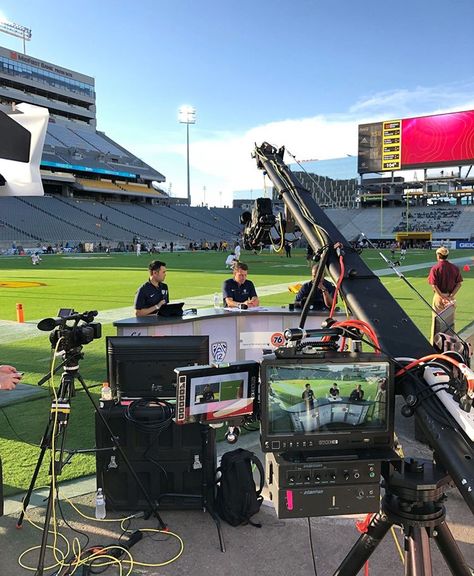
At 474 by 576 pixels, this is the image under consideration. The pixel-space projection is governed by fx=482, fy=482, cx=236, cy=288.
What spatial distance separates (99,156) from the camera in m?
78.6

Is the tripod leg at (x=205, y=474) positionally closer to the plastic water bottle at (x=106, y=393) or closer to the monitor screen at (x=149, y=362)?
the monitor screen at (x=149, y=362)

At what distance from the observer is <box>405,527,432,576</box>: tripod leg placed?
79.8 inches

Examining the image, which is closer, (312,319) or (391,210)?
(312,319)

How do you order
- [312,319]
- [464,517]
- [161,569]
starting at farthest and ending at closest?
[312,319], [464,517], [161,569]

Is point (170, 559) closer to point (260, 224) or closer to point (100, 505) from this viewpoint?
point (100, 505)

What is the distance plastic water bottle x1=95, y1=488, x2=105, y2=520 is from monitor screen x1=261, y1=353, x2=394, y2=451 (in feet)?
6.78

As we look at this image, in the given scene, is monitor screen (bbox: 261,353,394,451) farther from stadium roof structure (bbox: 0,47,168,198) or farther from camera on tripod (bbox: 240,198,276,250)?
stadium roof structure (bbox: 0,47,168,198)

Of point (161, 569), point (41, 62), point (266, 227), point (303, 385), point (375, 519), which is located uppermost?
point (41, 62)

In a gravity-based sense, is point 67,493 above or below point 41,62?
below

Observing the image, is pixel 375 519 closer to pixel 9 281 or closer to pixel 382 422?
pixel 382 422

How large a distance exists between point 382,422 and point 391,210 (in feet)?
282

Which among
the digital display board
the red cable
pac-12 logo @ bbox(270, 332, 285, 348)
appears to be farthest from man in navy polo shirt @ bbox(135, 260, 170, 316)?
the digital display board

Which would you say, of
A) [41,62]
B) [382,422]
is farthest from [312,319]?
[41,62]

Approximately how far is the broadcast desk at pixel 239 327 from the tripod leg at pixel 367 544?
4.48 metres
